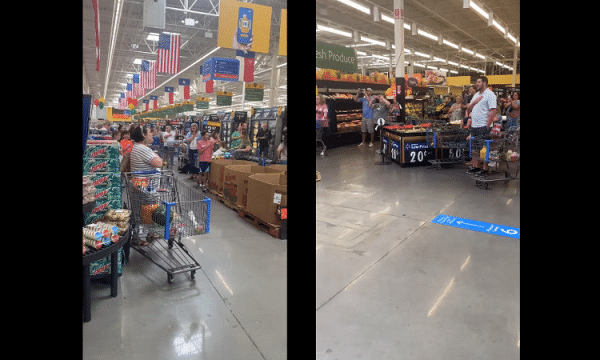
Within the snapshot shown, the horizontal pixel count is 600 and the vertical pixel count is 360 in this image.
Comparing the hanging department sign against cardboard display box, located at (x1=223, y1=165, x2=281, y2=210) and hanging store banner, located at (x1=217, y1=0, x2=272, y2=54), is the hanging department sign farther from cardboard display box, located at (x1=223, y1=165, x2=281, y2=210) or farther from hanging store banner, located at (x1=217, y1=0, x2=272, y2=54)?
cardboard display box, located at (x1=223, y1=165, x2=281, y2=210)

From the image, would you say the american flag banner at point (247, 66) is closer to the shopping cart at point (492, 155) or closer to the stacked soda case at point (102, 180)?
the shopping cart at point (492, 155)

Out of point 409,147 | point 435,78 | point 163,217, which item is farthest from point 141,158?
point 435,78

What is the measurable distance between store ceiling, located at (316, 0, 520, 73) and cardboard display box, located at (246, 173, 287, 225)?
12.3 m

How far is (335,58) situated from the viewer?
46.4 ft

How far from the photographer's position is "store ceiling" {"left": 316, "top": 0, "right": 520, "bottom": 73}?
17453 millimetres

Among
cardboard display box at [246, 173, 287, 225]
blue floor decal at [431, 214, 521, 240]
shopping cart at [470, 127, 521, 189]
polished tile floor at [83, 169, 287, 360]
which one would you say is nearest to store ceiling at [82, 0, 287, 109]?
shopping cart at [470, 127, 521, 189]

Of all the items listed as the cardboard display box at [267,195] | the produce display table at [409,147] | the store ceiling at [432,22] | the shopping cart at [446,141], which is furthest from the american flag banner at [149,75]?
the cardboard display box at [267,195]

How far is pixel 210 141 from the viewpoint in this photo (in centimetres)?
851

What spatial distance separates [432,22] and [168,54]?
13793mm

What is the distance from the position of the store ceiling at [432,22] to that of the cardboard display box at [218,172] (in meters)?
10.5

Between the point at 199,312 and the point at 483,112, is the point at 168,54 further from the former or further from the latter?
the point at 199,312
